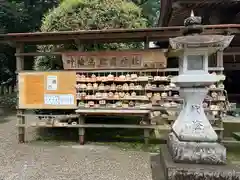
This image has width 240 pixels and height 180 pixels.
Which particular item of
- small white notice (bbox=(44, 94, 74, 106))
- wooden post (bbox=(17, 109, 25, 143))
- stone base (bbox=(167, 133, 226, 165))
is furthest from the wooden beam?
stone base (bbox=(167, 133, 226, 165))

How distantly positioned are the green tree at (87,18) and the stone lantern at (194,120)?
18.6 feet

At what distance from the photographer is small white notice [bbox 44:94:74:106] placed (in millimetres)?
6145

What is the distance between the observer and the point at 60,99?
617cm

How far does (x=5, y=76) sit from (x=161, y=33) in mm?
12056

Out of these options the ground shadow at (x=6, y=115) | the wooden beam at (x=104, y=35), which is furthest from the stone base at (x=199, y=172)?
the ground shadow at (x=6, y=115)

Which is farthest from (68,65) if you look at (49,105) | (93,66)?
(49,105)

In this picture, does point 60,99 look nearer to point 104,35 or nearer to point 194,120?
point 104,35

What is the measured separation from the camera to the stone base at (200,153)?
2.34 metres

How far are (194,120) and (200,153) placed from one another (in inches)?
12.4

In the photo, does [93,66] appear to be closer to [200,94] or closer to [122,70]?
[122,70]

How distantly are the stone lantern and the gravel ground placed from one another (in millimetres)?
2064

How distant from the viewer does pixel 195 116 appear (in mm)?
2502

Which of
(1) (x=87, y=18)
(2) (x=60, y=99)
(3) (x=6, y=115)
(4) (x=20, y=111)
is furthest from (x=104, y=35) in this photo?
(3) (x=6, y=115)

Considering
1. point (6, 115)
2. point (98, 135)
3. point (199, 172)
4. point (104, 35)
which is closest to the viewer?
point (199, 172)
